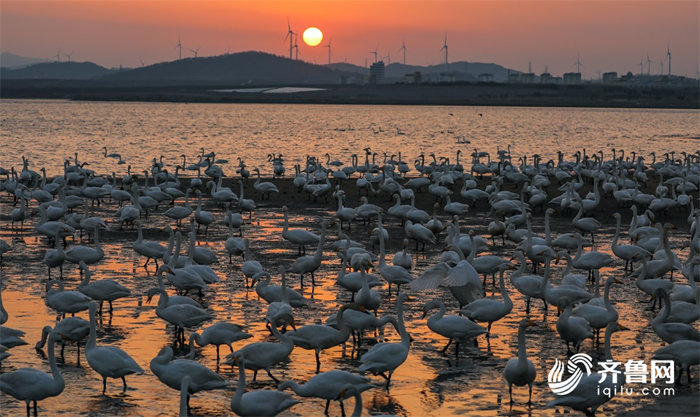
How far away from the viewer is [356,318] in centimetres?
1177

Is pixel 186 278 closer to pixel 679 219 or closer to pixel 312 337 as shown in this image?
pixel 312 337

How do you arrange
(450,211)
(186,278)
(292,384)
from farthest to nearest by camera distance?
(450,211)
(186,278)
(292,384)

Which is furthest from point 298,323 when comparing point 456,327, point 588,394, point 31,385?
point 588,394

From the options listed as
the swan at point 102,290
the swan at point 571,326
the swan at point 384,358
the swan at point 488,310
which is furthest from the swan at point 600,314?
the swan at point 102,290

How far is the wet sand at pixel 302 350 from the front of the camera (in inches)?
395

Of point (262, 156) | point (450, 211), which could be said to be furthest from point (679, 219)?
point (262, 156)

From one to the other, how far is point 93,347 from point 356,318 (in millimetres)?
3490

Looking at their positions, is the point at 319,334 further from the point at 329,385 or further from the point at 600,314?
the point at 600,314
